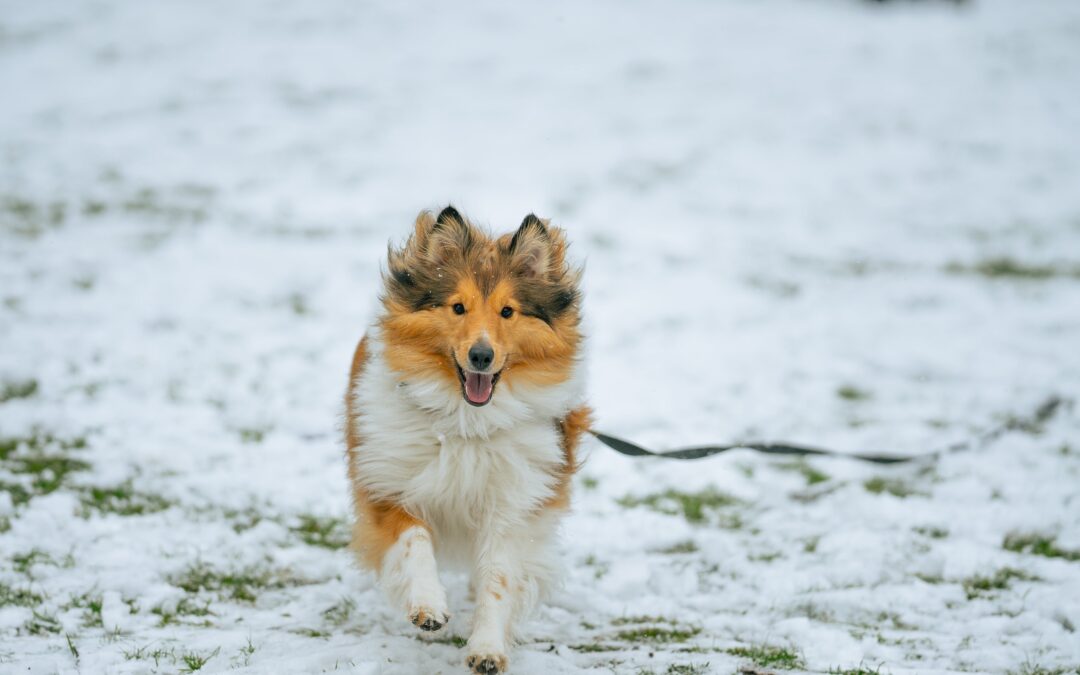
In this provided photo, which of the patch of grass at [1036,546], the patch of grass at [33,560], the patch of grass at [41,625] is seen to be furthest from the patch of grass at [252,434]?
the patch of grass at [1036,546]

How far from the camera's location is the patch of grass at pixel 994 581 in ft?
15.0

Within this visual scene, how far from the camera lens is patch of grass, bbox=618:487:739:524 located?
19.0ft

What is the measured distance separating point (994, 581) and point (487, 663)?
8.88 feet

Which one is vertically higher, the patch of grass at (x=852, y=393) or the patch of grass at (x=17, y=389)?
the patch of grass at (x=17, y=389)

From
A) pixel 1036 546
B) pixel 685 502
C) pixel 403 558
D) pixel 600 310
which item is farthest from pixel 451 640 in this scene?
pixel 600 310

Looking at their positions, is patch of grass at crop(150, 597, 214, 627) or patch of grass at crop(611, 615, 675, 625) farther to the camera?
patch of grass at crop(611, 615, 675, 625)

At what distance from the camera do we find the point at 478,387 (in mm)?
3723

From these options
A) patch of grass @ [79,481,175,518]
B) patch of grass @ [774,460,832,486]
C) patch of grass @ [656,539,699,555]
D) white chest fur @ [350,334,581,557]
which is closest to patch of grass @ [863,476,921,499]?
patch of grass @ [774,460,832,486]

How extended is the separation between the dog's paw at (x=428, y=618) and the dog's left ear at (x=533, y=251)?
1.41 metres

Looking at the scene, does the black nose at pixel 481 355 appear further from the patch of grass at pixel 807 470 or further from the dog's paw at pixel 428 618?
the patch of grass at pixel 807 470

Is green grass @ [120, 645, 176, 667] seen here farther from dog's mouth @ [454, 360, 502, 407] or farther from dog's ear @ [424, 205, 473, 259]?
dog's ear @ [424, 205, 473, 259]

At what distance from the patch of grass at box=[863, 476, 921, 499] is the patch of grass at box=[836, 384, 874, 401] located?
1.78 metres

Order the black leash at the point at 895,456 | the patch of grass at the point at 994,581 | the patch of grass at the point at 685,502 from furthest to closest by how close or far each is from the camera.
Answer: the patch of grass at the point at 685,502, the black leash at the point at 895,456, the patch of grass at the point at 994,581

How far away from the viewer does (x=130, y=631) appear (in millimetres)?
3830
